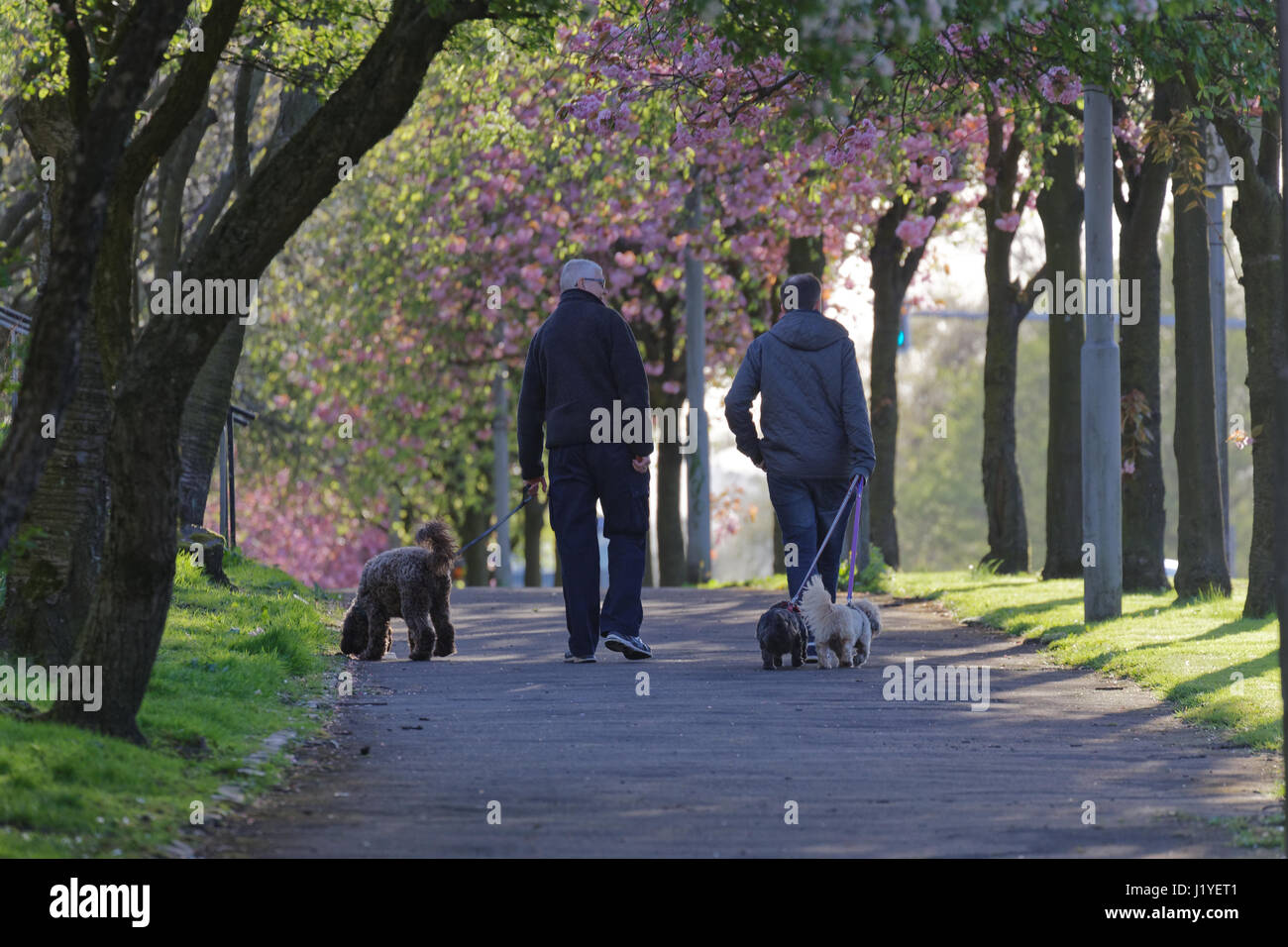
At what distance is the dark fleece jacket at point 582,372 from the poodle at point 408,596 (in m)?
0.75

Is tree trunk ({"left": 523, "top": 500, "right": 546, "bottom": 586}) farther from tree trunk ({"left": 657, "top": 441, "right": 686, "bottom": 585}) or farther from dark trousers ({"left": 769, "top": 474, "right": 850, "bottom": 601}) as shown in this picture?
dark trousers ({"left": 769, "top": 474, "right": 850, "bottom": 601})

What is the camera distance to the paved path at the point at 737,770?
6.65 m

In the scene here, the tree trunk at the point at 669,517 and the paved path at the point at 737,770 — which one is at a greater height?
the tree trunk at the point at 669,517

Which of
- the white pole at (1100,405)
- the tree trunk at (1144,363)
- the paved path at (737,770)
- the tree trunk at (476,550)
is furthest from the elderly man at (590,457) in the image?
the tree trunk at (476,550)

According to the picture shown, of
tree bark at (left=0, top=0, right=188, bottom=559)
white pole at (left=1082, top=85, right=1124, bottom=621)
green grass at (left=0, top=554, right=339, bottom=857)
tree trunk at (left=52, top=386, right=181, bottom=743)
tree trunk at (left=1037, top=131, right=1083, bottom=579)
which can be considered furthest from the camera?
tree trunk at (left=1037, top=131, right=1083, bottom=579)

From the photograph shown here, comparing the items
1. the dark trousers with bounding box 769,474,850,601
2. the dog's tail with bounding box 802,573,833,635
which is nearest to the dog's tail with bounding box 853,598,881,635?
the dark trousers with bounding box 769,474,850,601

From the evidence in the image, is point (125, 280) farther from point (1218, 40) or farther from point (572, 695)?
point (1218, 40)

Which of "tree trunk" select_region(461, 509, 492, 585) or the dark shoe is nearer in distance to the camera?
the dark shoe

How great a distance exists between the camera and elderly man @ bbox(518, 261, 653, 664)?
12086mm

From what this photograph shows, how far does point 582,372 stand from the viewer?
12.1 meters

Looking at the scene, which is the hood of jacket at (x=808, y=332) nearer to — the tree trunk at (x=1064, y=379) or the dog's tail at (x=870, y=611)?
the dog's tail at (x=870, y=611)

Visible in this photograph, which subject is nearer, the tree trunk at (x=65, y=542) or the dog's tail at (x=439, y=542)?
the tree trunk at (x=65, y=542)
